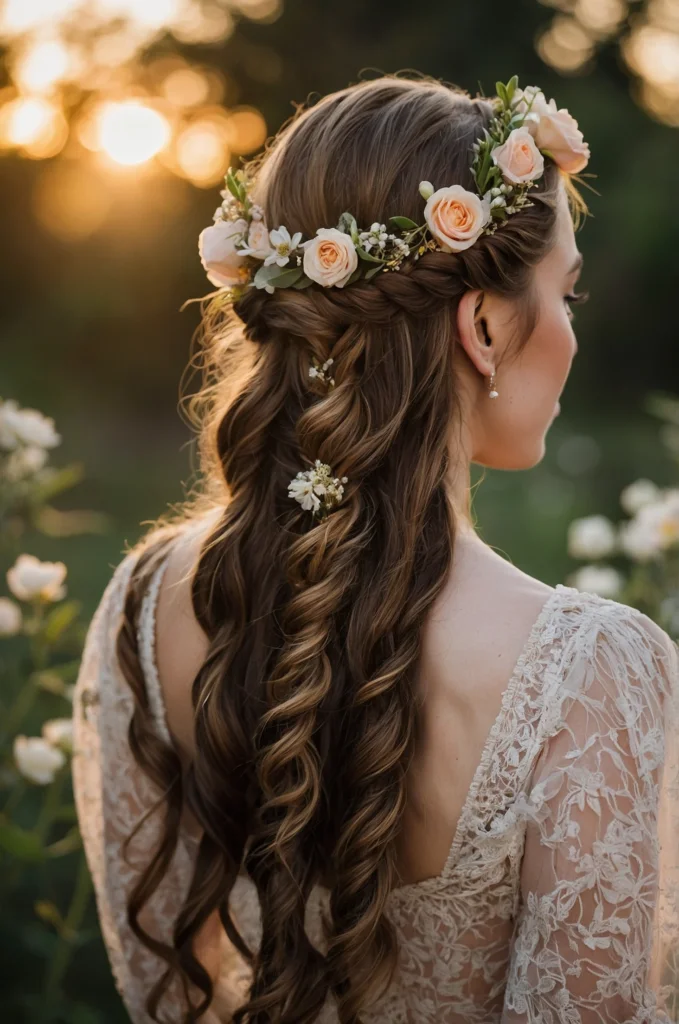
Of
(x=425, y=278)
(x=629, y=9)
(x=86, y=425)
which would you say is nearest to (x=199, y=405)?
(x=425, y=278)

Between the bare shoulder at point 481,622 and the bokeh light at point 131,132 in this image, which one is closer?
the bare shoulder at point 481,622

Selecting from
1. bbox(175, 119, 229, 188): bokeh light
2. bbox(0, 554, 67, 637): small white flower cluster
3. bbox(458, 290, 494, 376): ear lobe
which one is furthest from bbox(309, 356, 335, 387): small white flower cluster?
bbox(175, 119, 229, 188): bokeh light

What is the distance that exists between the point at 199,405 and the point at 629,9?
69.5 feet

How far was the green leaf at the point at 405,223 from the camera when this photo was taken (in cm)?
160

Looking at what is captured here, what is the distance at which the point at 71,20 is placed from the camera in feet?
45.0

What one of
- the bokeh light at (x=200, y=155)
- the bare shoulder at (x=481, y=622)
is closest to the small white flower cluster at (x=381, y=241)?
the bare shoulder at (x=481, y=622)

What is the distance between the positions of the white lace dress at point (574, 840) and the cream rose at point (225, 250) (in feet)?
2.83

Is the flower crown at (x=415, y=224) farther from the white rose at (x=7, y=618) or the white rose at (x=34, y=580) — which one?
the white rose at (x=7, y=618)

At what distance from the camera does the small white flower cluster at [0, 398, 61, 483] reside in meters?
2.34

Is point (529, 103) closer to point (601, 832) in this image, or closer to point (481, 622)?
point (481, 622)

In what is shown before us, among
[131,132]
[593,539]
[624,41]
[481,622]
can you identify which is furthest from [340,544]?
[624,41]

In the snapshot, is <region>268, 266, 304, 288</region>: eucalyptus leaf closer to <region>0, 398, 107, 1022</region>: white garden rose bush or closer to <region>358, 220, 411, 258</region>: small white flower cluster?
<region>358, 220, 411, 258</region>: small white flower cluster

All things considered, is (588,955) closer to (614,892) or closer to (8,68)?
(614,892)

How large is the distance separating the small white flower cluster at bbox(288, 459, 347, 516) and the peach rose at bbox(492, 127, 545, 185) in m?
0.61
